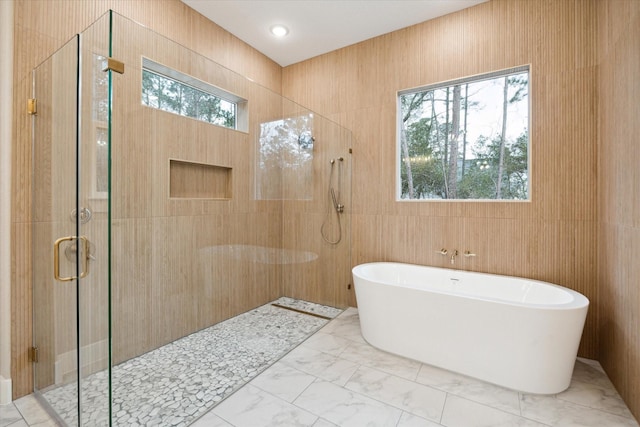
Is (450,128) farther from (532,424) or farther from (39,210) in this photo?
(39,210)

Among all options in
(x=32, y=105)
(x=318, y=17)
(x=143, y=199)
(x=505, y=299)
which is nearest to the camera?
(x=32, y=105)

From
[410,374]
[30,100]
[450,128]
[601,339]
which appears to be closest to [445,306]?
[410,374]

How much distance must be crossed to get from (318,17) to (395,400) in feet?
10.3

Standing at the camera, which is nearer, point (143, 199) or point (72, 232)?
point (72, 232)

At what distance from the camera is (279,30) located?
2.84m

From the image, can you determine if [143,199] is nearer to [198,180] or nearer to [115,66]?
[198,180]

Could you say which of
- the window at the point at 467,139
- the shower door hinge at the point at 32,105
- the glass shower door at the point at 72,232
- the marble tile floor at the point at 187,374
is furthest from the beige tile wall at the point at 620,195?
the shower door hinge at the point at 32,105

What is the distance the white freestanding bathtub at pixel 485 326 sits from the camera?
1720 millimetres

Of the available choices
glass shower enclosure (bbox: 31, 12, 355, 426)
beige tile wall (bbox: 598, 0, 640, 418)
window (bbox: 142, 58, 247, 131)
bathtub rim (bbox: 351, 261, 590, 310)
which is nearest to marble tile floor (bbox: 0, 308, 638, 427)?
beige tile wall (bbox: 598, 0, 640, 418)

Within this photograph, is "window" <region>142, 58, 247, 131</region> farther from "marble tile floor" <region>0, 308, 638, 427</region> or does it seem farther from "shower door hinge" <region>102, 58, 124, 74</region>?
"marble tile floor" <region>0, 308, 638, 427</region>

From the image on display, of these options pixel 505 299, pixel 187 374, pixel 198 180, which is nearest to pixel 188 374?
pixel 187 374

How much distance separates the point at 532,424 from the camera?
153cm

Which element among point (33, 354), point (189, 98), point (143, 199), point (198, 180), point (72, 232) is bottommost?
point (33, 354)

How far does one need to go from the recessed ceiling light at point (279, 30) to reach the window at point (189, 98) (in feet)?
3.31
